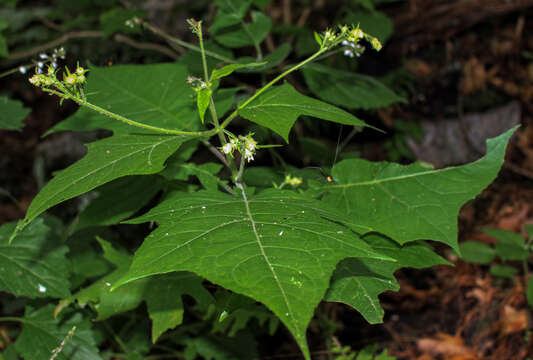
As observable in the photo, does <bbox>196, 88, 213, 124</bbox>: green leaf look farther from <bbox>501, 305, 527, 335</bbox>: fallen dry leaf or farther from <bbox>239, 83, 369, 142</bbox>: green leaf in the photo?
<bbox>501, 305, 527, 335</bbox>: fallen dry leaf

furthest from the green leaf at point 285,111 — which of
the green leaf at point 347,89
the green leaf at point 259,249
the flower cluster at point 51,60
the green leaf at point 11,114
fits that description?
the green leaf at point 11,114

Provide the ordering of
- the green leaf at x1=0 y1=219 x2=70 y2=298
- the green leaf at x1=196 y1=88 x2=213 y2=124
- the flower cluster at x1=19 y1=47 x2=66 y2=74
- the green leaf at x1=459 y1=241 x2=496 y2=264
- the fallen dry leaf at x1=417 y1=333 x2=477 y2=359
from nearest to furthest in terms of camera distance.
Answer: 1. the green leaf at x1=196 y1=88 x2=213 y2=124
2. the flower cluster at x1=19 y1=47 x2=66 y2=74
3. the green leaf at x1=0 y1=219 x2=70 y2=298
4. the fallen dry leaf at x1=417 y1=333 x2=477 y2=359
5. the green leaf at x1=459 y1=241 x2=496 y2=264

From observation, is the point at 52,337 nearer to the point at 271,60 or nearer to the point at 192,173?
the point at 192,173

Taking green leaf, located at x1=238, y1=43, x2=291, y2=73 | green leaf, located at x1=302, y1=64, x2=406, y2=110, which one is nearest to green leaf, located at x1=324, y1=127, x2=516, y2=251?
green leaf, located at x1=238, y1=43, x2=291, y2=73

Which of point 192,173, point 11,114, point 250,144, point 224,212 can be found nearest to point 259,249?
point 224,212

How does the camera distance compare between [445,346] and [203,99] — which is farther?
[445,346]

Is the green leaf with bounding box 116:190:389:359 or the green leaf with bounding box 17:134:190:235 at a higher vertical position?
the green leaf with bounding box 17:134:190:235

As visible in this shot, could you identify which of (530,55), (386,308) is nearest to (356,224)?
(386,308)

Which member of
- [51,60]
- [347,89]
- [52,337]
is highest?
[347,89]
